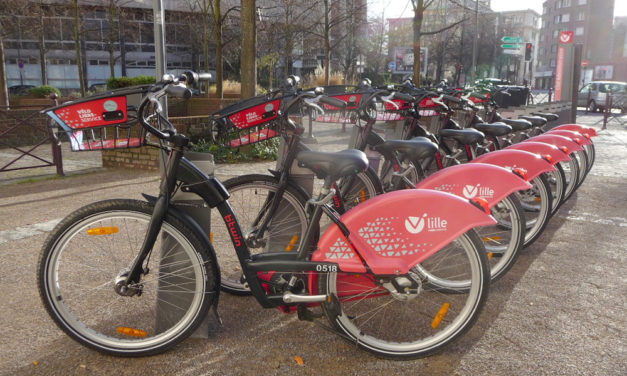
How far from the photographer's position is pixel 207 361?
281cm

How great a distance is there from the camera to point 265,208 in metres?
3.64

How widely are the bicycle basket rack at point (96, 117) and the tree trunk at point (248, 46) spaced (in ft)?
24.5

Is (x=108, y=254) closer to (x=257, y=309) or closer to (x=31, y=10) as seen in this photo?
(x=257, y=309)

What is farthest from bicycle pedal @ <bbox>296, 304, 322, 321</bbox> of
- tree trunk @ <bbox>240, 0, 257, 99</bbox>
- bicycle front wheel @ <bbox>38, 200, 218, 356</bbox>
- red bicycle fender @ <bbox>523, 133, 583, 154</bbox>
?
tree trunk @ <bbox>240, 0, 257, 99</bbox>

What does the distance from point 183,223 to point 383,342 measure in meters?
1.22

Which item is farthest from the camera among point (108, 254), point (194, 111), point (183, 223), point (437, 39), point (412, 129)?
point (437, 39)

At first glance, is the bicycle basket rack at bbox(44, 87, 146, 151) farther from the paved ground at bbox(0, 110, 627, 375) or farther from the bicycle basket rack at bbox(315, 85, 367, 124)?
the bicycle basket rack at bbox(315, 85, 367, 124)

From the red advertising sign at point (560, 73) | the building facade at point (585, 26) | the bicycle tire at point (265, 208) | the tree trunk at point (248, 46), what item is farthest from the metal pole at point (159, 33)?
the building facade at point (585, 26)

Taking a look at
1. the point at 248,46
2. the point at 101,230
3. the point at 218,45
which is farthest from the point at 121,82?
the point at 101,230

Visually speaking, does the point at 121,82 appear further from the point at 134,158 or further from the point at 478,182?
the point at 478,182

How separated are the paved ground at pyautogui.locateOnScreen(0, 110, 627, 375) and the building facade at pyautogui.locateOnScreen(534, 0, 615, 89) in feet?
243

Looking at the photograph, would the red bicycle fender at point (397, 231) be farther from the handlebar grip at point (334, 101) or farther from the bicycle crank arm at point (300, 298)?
the handlebar grip at point (334, 101)

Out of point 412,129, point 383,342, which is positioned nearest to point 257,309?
point 383,342

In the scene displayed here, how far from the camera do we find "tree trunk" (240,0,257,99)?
31.8ft
